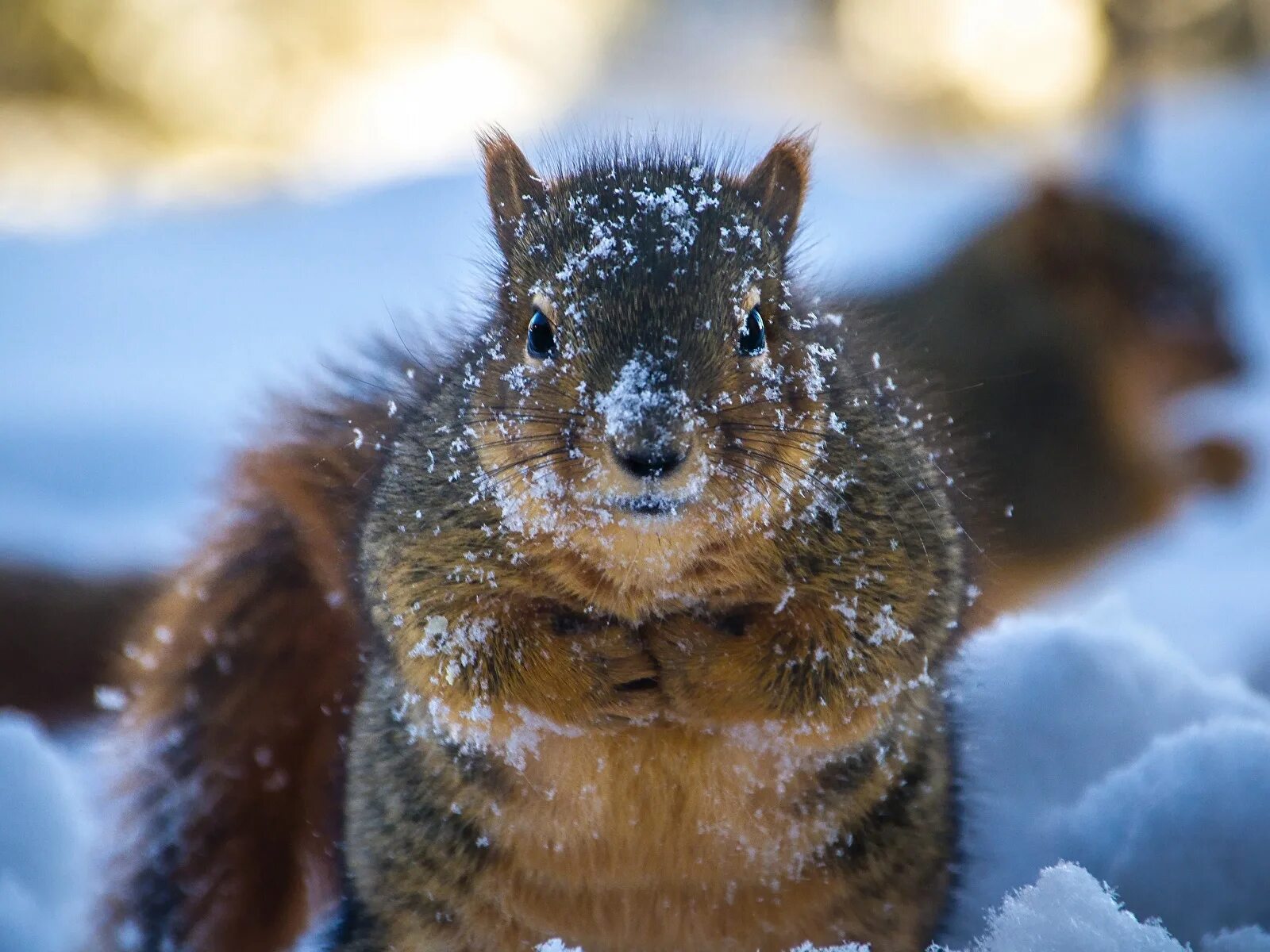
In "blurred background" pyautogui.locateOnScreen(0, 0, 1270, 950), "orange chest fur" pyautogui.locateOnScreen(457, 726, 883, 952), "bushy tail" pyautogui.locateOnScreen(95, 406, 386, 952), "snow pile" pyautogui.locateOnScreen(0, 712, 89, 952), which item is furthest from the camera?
"blurred background" pyautogui.locateOnScreen(0, 0, 1270, 950)

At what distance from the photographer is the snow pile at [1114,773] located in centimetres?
124

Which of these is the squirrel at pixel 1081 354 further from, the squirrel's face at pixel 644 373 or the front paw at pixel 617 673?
the front paw at pixel 617 673

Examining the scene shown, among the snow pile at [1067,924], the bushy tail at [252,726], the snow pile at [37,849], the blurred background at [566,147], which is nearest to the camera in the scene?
the snow pile at [1067,924]

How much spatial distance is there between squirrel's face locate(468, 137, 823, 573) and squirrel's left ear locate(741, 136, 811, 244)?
4cm

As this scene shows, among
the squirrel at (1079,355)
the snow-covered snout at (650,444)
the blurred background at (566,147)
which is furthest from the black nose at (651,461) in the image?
the squirrel at (1079,355)

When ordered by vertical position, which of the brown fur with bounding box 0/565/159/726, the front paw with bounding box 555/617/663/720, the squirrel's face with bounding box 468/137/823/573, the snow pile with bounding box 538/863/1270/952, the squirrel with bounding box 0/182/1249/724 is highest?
the squirrel with bounding box 0/182/1249/724

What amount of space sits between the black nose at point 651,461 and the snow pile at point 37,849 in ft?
2.62

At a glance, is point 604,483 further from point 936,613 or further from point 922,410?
point 922,410

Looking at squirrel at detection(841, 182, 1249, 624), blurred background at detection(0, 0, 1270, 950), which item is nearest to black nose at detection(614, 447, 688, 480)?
blurred background at detection(0, 0, 1270, 950)

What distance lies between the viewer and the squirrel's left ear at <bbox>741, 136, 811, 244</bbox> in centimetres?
141

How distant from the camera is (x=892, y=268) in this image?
4.49 metres

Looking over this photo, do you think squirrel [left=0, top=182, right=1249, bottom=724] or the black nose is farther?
squirrel [left=0, top=182, right=1249, bottom=724]

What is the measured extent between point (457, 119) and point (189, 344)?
4.89 feet

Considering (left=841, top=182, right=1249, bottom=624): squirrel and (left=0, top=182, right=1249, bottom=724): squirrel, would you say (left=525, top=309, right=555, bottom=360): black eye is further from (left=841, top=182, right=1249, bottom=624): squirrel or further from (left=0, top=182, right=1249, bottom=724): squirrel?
(left=841, top=182, right=1249, bottom=624): squirrel
